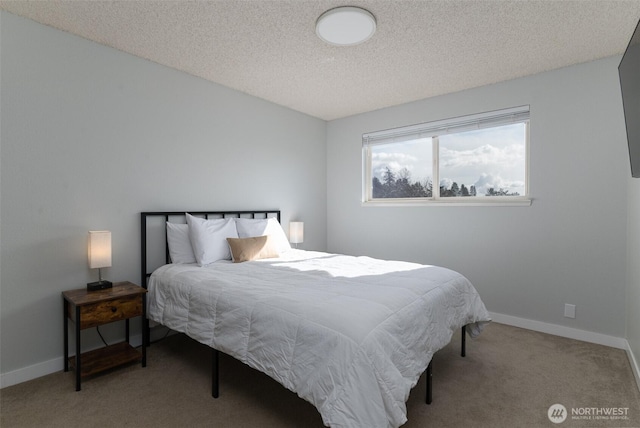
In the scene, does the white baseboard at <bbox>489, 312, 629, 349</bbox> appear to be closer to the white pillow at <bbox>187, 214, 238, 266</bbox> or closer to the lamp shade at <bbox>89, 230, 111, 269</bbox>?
the white pillow at <bbox>187, 214, 238, 266</bbox>

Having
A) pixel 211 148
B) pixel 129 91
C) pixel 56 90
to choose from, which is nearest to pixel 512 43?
pixel 211 148

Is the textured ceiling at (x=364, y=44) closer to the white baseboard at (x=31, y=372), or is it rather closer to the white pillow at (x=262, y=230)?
the white pillow at (x=262, y=230)

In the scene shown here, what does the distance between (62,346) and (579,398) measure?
3601 millimetres

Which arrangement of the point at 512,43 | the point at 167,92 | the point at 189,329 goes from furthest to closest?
1. the point at 167,92
2. the point at 512,43
3. the point at 189,329

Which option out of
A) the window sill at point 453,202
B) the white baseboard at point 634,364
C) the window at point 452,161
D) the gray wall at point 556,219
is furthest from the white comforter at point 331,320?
the window at point 452,161

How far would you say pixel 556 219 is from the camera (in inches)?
120

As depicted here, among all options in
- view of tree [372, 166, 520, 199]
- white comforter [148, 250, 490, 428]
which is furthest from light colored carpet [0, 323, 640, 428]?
view of tree [372, 166, 520, 199]

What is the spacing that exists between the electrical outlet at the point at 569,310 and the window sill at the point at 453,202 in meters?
1.01

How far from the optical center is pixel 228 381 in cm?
222

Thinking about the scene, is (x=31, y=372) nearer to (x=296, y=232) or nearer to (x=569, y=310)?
(x=296, y=232)

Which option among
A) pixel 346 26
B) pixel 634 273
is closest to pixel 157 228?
pixel 346 26

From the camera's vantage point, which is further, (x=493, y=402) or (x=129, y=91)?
(x=129, y=91)

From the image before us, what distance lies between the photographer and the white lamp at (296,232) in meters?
4.10

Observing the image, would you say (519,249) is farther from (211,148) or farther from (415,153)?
(211,148)
